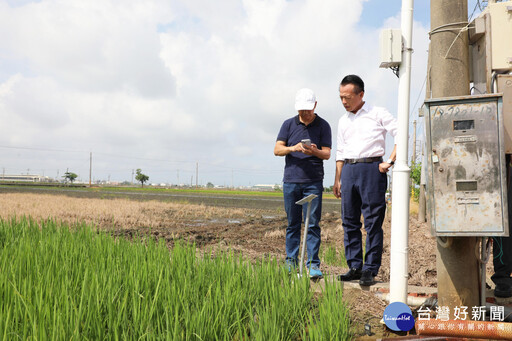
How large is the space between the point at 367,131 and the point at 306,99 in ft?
2.01

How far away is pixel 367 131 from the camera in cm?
332

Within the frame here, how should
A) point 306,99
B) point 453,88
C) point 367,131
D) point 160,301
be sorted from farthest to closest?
point 306,99 < point 367,131 < point 453,88 < point 160,301

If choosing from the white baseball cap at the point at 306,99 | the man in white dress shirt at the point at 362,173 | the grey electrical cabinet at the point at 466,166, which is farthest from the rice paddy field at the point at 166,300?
the white baseball cap at the point at 306,99

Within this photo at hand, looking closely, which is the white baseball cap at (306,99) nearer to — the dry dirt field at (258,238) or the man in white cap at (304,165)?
the man in white cap at (304,165)

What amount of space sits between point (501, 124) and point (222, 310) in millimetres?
2023

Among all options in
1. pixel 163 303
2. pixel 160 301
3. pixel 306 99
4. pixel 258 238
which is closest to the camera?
pixel 163 303

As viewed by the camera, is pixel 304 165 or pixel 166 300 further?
pixel 304 165

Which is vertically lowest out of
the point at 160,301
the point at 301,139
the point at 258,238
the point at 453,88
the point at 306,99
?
the point at 258,238

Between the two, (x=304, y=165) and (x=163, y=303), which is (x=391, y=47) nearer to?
(x=304, y=165)

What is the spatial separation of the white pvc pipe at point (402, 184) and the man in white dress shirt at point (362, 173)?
407mm

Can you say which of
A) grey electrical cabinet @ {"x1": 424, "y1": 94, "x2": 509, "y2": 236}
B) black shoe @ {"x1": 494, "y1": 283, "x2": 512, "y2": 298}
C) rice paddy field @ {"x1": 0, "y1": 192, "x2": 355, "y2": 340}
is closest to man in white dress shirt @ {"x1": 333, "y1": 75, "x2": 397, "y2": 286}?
rice paddy field @ {"x1": 0, "y1": 192, "x2": 355, "y2": 340}

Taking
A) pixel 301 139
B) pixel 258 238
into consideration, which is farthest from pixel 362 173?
pixel 258 238

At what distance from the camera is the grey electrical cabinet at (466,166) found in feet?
7.82

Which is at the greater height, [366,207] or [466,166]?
[466,166]
